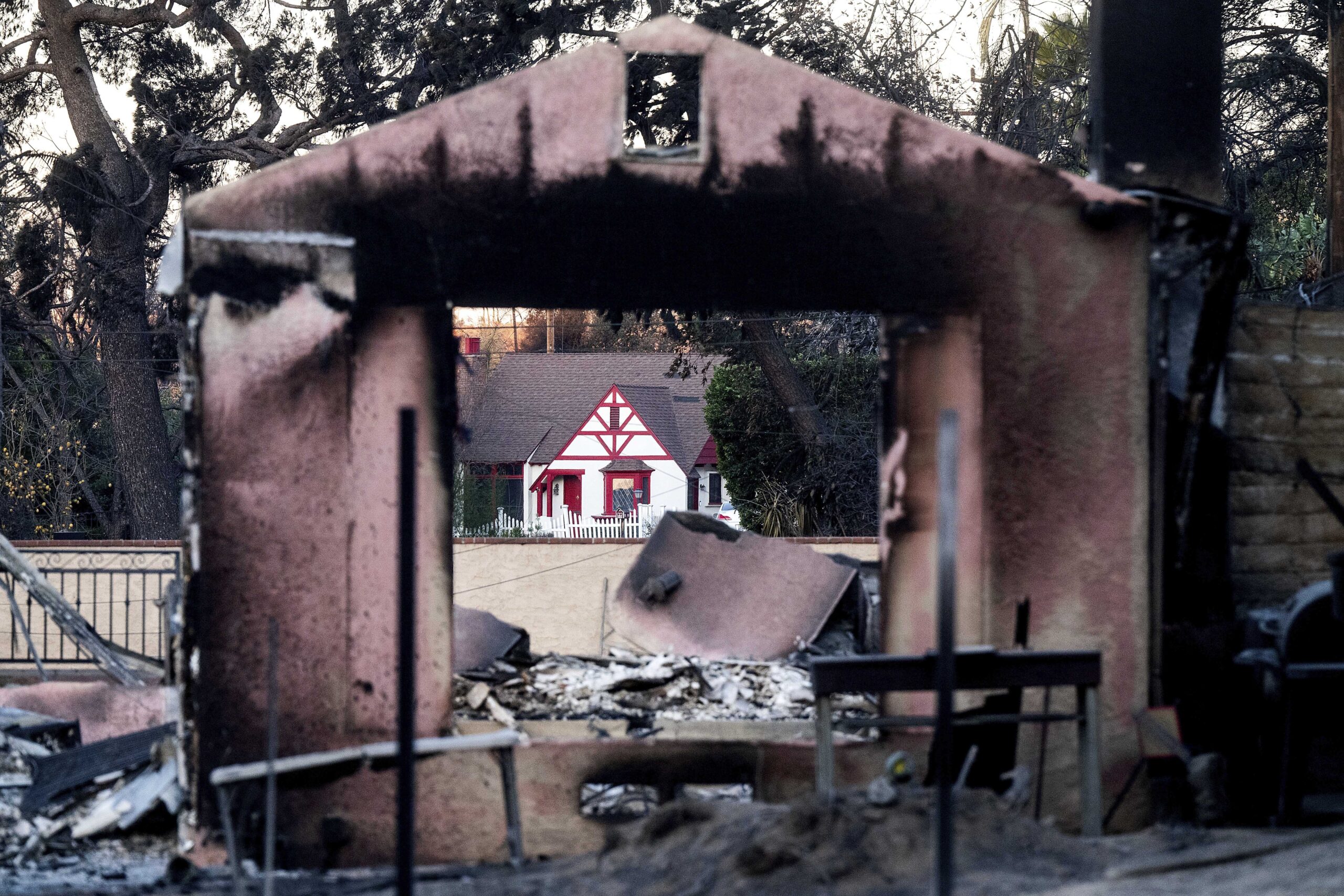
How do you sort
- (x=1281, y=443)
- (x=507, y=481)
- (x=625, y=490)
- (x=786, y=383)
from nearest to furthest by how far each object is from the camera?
(x=1281, y=443)
(x=786, y=383)
(x=625, y=490)
(x=507, y=481)

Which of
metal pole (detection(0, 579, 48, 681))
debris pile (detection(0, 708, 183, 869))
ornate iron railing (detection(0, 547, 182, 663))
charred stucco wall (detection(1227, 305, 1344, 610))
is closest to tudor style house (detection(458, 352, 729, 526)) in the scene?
ornate iron railing (detection(0, 547, 182, 663))

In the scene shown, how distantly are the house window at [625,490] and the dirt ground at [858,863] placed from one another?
34.6 metres

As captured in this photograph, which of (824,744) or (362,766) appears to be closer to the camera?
(824,744)

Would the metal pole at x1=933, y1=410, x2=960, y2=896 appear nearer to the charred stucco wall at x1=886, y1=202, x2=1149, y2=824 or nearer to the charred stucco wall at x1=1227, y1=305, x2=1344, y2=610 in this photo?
the charred stucco wall at x1=886, y1=202, x2=1149, y2=824

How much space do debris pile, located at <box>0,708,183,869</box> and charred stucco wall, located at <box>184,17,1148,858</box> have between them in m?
1.16

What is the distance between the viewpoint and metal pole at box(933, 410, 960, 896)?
3582mm

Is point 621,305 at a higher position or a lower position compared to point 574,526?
higher

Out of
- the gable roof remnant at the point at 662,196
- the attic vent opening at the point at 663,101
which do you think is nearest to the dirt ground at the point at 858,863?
the gable roof remnant at the point at 662,196

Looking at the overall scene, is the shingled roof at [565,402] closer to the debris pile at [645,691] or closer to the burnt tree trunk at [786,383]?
the burnt tree trunk at [786,383]

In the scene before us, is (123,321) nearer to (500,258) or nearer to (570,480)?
(500,258)

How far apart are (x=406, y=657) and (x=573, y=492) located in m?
38.2

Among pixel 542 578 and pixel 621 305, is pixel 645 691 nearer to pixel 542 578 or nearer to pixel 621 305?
pixel 621 305

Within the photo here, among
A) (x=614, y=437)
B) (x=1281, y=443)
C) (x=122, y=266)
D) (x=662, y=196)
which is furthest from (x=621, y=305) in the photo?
(x=614, y=437)

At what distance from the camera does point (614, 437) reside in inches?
1625
